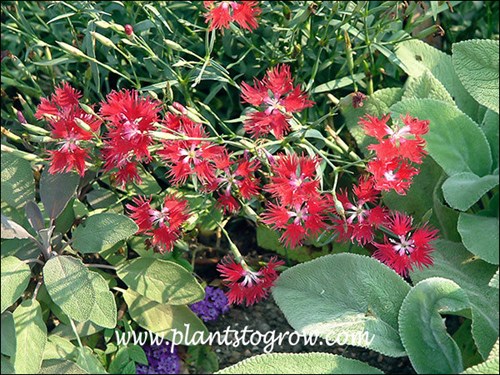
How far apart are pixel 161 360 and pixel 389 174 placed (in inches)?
22.0

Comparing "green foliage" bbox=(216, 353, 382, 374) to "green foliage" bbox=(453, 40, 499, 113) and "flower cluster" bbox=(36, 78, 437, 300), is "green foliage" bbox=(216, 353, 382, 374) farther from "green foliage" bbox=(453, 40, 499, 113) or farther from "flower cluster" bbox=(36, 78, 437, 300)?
"green foliage" bbox=(453, 40, 499, 113)

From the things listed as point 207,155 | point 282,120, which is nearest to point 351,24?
point 282,120

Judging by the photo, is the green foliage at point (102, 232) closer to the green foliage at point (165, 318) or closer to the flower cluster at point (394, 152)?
the green foliage at point (165, 318)

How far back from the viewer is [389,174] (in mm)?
1238

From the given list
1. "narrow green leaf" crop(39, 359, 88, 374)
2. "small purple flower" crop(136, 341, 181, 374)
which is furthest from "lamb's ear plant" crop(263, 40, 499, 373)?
"narrow green leaf" crop(39, 359, 88, 374)

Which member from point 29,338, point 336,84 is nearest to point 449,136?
point 336,84

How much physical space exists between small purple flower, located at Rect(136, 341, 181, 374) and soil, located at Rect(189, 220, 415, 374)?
9 centimetres

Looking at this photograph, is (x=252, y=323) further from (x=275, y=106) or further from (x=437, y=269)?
(x=275, y=106)

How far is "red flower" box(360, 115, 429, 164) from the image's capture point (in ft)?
4.05

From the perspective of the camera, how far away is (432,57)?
5.23 feet

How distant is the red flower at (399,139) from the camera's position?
1233 mm

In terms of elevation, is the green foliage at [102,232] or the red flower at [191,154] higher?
the red flower at [191,154]

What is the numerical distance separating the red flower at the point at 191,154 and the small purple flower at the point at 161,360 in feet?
1.28

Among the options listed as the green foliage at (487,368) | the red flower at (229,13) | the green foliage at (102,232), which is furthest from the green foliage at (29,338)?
the green foliage at (487,368)
